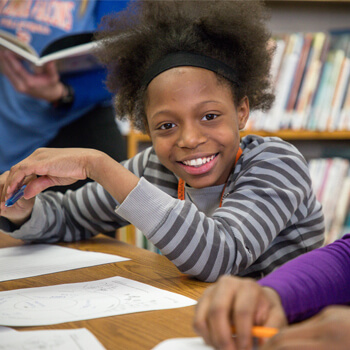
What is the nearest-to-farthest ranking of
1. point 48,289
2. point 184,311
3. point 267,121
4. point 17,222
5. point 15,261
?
1. point 184,311
2. point 48,289
3. point 15,261
4. point 17,222
5. point 267,121

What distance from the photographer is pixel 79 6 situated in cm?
140

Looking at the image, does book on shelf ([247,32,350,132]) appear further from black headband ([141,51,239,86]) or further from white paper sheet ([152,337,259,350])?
white paper sheet ([152,337,259,350])

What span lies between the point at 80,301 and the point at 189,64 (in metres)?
0.51

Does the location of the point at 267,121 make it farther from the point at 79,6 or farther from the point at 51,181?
the point at 51,181

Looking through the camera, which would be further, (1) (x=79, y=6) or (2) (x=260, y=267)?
(1) (x=79, y=6)

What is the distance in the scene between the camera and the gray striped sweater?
2.43 feet

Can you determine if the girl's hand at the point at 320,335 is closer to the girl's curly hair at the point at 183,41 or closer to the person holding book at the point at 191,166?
the person holding book at the point at 191,166

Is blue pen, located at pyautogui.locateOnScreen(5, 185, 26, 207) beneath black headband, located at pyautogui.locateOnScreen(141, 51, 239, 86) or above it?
beneath

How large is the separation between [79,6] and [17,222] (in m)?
0.70

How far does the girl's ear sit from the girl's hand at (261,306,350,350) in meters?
0.69

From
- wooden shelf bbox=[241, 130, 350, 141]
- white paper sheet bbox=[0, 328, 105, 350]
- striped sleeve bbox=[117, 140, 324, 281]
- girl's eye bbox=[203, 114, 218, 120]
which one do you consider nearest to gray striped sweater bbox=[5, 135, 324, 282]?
striped sleeve bbox=[117, 140, 324, 281]

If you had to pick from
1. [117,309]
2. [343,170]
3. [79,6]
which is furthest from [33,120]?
[343,170]

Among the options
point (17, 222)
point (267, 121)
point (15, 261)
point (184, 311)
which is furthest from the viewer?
point (267, 121)

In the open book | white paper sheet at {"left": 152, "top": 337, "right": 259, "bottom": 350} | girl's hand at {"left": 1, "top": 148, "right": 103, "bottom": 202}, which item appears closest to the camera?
white paper sheet at {"left": 152, "top": 337, "right": 259, "bottom": 350}
